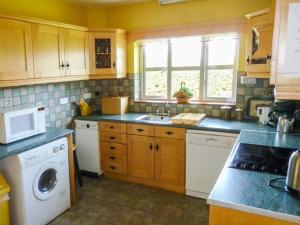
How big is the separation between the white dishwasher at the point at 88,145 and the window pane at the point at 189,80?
1.29 m

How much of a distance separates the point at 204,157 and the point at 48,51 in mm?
2145

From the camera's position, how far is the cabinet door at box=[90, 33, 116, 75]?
3504 mm

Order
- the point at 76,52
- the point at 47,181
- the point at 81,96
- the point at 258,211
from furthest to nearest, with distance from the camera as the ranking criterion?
the point at 81,96
the point at 76,52
the point at 47,181
the point at 258,211

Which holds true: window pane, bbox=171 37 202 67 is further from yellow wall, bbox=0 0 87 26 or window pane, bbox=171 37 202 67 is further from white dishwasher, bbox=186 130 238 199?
yellow wall, bbox=0 0 87 26

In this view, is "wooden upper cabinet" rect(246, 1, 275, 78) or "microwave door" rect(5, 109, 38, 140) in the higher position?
"wooden upper cabinet" rect(246, 1, 275, 78)

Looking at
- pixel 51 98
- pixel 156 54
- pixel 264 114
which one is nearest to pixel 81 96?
pixel 51 98

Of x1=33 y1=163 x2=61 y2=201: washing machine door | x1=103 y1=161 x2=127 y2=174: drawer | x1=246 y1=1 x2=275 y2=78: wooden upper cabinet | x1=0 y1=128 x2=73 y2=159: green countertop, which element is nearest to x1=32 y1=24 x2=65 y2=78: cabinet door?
x1=0 y1=128 x2=73 y2=159: green countertop

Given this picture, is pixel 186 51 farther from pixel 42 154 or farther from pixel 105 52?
pixel 42 154

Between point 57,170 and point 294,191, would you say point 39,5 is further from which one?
point 294,191

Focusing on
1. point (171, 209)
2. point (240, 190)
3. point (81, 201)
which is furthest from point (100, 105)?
point (240, 190)

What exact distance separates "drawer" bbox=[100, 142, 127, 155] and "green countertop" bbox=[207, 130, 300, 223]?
1.96 metres

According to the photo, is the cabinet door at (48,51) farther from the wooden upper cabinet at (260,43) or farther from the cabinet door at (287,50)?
the cabinet door at (287,50)

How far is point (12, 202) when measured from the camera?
2334mm

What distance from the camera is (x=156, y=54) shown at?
3.82 metres
